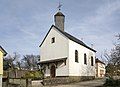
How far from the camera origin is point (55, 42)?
1615 inches

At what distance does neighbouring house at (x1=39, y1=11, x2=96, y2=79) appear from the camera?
128 feet

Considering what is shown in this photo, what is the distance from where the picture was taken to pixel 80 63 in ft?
140

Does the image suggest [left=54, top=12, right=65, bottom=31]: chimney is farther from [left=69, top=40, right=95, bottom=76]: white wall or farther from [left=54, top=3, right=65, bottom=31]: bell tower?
[left=69, top=40, right=95, bottom=76]: white wall

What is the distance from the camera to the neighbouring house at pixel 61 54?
39.1 m

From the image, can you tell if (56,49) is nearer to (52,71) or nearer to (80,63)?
(52,71)

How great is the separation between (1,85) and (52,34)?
53.0 feet

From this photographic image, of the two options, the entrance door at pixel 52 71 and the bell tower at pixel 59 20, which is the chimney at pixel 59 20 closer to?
the bell tower at pixel 59 20

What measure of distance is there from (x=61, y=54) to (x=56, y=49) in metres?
1.43

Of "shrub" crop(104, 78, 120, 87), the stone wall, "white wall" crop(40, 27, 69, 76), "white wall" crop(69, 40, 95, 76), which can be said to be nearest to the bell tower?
"white wall" crop(40, 27, 69, 76)

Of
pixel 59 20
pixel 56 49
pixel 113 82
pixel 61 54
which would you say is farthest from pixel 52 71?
pixel 113 82

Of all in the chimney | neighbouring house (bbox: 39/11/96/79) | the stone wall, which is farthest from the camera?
the chimney

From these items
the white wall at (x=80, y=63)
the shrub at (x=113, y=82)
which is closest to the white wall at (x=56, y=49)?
the white wall at (x=80, y=63)

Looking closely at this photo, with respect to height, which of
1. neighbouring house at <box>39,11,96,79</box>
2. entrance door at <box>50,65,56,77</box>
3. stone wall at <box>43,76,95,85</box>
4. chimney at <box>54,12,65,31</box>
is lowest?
stone wall at <box>43,76,95,85</box>

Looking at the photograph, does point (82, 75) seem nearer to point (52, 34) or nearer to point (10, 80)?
point (52, 34)
